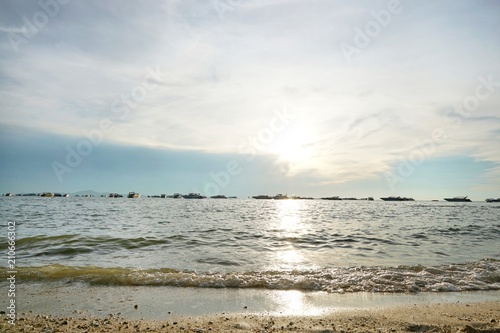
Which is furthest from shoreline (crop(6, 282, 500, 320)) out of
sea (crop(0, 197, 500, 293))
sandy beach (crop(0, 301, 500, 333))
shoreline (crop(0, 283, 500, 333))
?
sea (crop(0, 197, 500, 293))

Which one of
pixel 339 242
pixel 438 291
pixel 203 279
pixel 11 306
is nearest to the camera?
pixel 11 306

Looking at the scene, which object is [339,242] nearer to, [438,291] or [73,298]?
[438,291]

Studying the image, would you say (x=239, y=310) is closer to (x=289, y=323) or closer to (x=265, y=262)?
(x=289, y=323)

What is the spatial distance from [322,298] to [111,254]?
10.5 m

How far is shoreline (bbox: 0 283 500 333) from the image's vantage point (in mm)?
6047

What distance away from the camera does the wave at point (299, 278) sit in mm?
9523

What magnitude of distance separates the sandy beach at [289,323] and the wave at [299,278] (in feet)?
7.94

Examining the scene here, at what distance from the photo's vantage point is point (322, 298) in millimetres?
8359

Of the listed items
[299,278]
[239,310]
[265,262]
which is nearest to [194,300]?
[239,310]

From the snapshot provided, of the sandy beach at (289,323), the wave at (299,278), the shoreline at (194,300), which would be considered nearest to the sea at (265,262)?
the wave at (299,278)

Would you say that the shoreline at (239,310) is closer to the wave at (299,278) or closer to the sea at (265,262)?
the wave at (299,278)

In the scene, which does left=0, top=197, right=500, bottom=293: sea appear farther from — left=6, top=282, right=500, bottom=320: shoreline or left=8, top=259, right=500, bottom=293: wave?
left=6, top=282, right=500, bottom=320: shoreline

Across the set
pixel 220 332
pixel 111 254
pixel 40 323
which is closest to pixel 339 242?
pixel 111 254

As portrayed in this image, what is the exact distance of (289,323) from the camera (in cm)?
621
